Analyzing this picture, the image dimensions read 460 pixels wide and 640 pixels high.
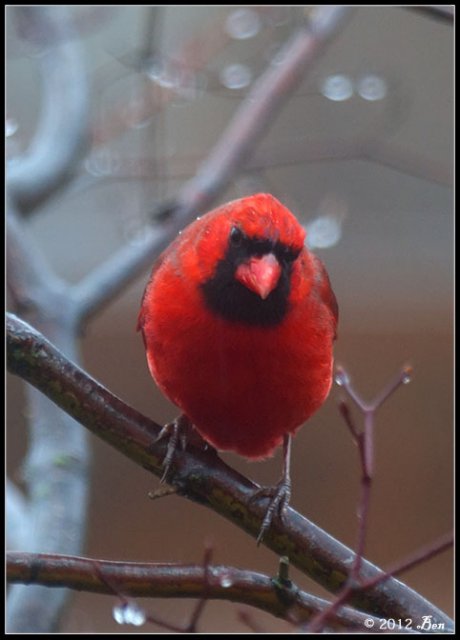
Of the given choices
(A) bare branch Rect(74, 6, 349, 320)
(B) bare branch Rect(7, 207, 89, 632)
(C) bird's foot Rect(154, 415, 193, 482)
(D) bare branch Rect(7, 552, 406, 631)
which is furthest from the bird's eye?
(A) bare branch Rect(74, 6, 349, 320)

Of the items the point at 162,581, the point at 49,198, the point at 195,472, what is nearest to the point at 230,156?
the point at 49,198

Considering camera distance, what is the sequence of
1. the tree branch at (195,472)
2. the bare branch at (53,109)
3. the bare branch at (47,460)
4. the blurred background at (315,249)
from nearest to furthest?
1. the tree branch at (195,472)
2. the bare branch at (47,460)
3. the bare branch at (53,109)
4. the blurred background at (315,249)

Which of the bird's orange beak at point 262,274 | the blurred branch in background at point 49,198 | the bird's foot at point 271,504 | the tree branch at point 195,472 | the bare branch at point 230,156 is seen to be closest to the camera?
the tree branch at point 195,472

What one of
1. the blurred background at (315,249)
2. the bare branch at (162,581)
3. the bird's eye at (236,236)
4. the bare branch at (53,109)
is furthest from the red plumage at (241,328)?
the blurred background at (315,249)

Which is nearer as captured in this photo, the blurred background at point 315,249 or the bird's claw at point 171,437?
the bird's claw at point 171,437

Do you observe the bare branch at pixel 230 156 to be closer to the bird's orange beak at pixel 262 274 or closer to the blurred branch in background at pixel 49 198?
the blurred branch in background at pixel 49 198

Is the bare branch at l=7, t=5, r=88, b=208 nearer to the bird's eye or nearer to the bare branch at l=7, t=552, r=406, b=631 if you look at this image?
the bird's eye
